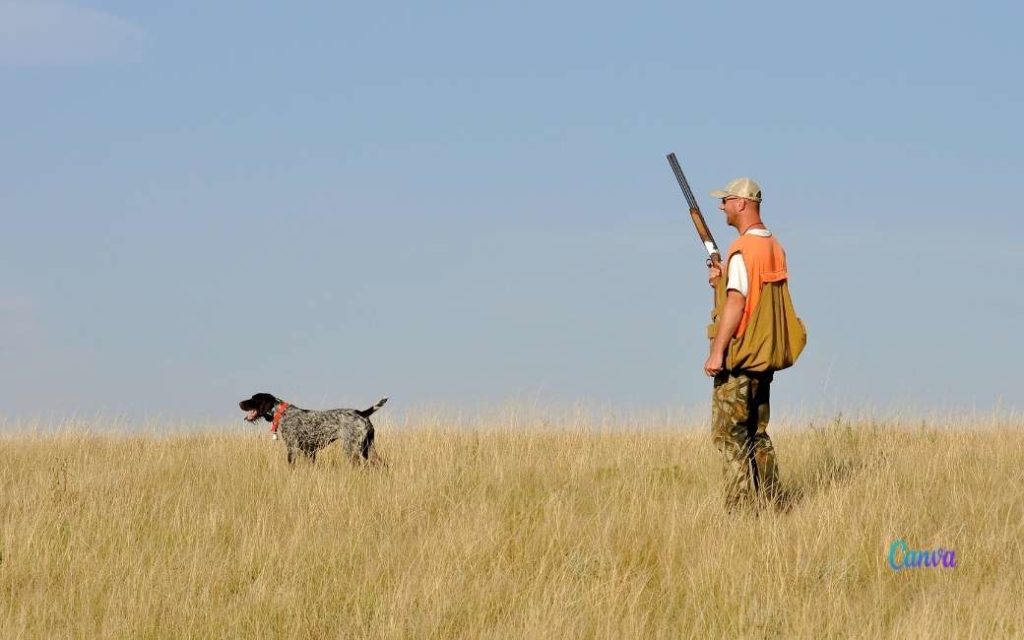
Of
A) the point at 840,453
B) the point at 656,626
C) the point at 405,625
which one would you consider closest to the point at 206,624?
the point at 405,625

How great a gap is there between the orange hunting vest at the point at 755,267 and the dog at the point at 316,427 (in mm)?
4281

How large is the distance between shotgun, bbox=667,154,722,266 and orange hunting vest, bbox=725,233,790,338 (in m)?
0.80

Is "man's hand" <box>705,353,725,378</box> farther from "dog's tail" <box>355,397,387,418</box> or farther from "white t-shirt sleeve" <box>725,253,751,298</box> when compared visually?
"dog's tail" <box>355,397,387,418</box>

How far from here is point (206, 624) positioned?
606 centimetres

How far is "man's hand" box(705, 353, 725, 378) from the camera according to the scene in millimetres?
8062

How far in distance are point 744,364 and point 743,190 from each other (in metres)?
1.35

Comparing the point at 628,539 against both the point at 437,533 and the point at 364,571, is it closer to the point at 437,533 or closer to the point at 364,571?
the point at 437,533

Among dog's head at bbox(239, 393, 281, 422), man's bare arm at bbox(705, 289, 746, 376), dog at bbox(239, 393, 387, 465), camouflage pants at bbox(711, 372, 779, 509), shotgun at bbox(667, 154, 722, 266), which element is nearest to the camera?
man's bare arm at bbox(705, 289, 746, 376)

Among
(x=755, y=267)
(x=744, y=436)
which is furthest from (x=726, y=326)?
(x=744, y=436)

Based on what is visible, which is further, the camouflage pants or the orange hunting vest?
the camouflage pants

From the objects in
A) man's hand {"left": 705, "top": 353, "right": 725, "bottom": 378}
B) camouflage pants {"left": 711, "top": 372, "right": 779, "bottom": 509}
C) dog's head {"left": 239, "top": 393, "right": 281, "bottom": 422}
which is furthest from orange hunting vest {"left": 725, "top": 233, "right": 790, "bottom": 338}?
dog's head {"left": 239, "top": 393, "right": 281, "bottom": 422}

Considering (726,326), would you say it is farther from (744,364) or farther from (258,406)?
(258,406)

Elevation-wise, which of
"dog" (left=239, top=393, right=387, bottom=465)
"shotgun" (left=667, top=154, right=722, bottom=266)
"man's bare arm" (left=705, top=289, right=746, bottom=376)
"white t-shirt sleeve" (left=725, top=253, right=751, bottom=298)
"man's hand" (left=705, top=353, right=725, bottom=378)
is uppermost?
"shotgun" (left=667, top=154, right=722, bottom=266)

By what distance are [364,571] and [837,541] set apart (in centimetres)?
309
